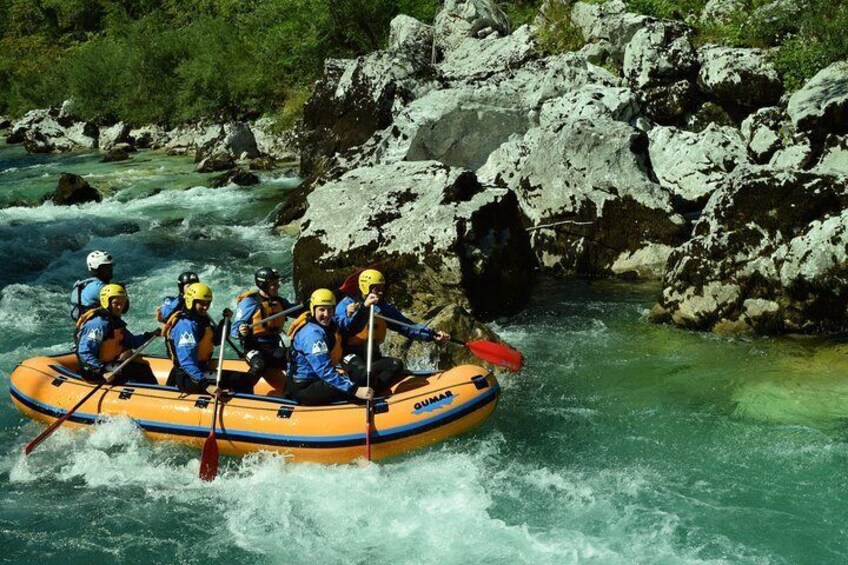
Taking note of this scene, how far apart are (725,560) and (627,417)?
6.68 feet

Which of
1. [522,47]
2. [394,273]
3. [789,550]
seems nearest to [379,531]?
[789,550]

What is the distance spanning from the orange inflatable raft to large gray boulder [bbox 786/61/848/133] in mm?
6765

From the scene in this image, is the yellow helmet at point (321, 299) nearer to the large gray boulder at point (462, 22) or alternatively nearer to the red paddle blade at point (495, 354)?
the red paddle blade at point (495, 354)

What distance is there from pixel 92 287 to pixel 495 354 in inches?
153

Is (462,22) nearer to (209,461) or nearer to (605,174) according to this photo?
(605,174)

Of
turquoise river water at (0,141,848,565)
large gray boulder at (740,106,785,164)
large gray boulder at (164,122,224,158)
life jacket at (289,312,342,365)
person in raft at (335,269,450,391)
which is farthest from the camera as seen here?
large gray boulder at (164,122,224,158)

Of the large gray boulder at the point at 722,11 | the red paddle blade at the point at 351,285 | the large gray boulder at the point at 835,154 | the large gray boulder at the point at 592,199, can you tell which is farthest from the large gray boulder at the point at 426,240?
the large gray boulder at the point at 722,11

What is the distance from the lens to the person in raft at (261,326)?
733cm

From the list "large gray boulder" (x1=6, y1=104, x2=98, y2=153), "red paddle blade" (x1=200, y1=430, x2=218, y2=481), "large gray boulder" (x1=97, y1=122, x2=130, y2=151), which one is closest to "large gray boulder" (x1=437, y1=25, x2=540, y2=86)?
"red paddle blade" (x1=200, y1=430, x2=218, y2=481)

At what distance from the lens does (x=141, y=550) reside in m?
5.64

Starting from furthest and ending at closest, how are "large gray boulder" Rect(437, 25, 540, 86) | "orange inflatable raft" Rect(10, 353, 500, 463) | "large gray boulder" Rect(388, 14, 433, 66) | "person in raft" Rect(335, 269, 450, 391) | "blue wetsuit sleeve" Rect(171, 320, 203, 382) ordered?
"large gray boulder" Rect(388, 14, 433, 66) < "large gray boulder" Rect(437, 25, 540, 86) < "person in raft" Rect(335, 269, 450, 391) < "blue wetsuit sleeve" Rect(171, 320, 203, 382) < "orange inflatable raft" Rect(10, 353, 500, 463)

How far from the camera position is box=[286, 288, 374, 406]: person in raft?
657cm

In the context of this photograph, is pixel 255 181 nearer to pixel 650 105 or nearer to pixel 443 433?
pixel 650 105

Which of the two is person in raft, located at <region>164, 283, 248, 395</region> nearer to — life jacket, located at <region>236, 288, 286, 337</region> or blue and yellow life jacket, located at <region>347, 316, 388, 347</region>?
life jacket, located at <region>236, 288, 286, 337</region>
